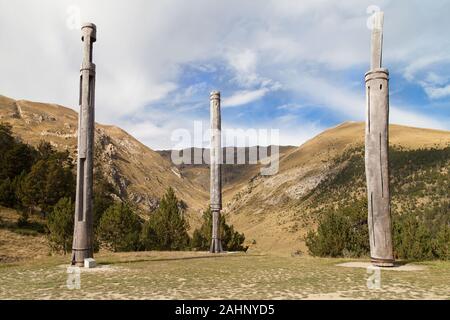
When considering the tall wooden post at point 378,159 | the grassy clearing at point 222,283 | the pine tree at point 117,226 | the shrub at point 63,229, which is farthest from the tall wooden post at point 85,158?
the shrub at point 63,229

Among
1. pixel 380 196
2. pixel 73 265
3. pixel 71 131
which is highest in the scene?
pixel 71 131

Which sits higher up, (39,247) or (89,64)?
(89,64)

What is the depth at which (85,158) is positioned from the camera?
13672 millimetres

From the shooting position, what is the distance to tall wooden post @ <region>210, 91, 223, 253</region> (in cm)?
1927

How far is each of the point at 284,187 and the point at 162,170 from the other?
72.3 m

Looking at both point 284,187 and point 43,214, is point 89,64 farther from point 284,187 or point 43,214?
point 284,187

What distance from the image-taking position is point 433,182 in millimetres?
52000

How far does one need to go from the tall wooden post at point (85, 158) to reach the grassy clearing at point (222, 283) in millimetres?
929

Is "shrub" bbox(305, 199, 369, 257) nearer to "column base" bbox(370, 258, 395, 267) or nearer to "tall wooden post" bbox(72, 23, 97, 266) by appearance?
"column base" bbox(370, 258, 395, 267)

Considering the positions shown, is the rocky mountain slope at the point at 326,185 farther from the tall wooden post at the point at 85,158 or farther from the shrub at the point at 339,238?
the tall wooden post at the point at 85,158

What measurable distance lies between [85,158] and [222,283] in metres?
6.78

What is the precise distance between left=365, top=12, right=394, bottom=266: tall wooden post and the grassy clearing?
92cm

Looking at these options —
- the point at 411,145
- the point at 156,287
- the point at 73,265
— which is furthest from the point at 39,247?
the point at 411,145

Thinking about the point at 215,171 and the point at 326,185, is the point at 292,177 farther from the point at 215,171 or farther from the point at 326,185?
the point at 215,171
